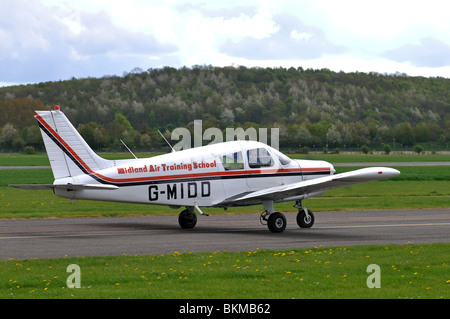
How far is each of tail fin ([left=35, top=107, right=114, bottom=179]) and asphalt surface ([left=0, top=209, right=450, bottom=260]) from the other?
1.99 m

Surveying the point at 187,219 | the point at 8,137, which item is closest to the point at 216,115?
the point at 8,137

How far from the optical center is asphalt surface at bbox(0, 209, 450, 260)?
62.4ft

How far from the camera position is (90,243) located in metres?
20.1

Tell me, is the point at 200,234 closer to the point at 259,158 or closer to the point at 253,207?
the point at 259,158

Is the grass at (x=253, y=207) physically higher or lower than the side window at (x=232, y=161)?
lower

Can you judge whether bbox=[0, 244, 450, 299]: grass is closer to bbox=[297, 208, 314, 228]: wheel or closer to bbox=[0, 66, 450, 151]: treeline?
A: bbox=[297, 208, 314, 228]: wheel

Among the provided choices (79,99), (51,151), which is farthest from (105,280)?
(79,99)

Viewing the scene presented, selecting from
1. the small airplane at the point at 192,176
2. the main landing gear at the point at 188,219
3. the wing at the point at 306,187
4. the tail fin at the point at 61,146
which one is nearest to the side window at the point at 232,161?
the small airplane at the point at 192,176

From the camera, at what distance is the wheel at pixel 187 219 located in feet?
79.3

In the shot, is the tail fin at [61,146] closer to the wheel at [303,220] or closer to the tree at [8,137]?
the wheel at [303,220]

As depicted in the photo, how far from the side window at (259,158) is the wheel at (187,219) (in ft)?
8.34

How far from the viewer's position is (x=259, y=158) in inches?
944

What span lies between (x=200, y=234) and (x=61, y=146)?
4959 millimetres
